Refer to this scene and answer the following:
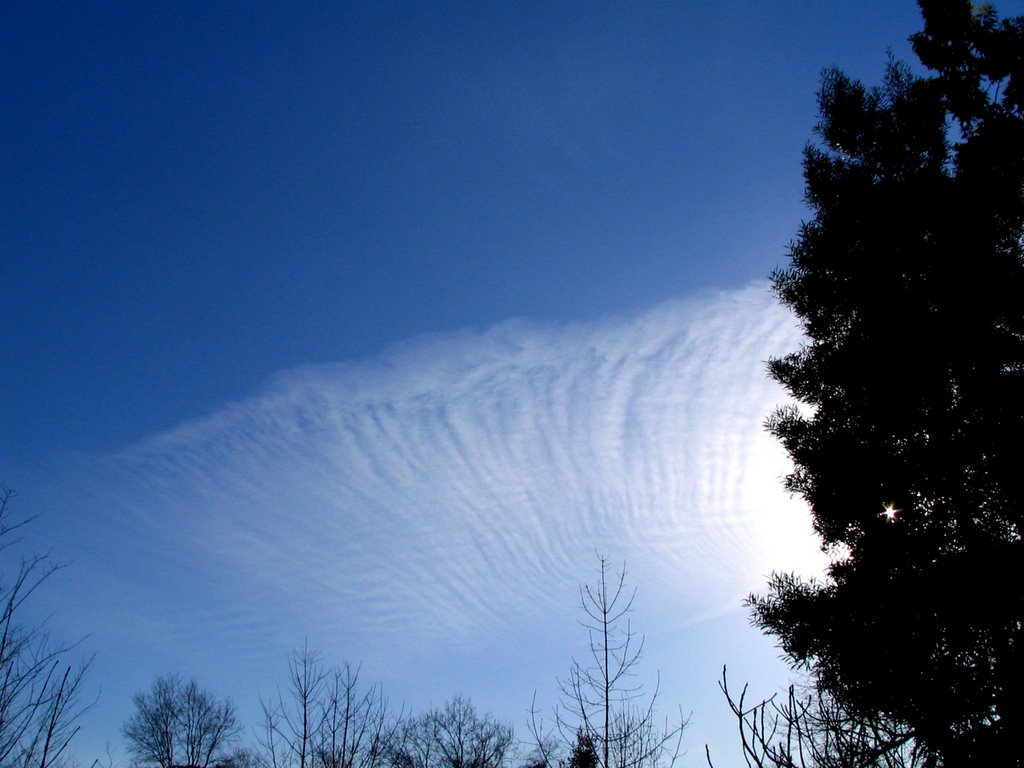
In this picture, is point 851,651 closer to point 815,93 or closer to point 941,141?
point 941,141

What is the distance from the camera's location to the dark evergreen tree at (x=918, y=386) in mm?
8086

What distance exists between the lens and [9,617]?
6.02 metres

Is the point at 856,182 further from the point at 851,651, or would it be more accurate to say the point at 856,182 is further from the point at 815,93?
the point at 851,651

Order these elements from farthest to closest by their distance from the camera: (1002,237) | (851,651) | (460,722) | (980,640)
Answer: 1. (460,722)
2. (1002,237)
3. (851,651)
4. (980,640)

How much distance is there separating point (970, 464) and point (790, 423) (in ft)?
8.35

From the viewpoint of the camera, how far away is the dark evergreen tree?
8086mm

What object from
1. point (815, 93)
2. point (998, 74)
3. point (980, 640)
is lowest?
point (980, 640)

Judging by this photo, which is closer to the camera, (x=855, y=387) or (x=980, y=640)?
(x=980, y=640)

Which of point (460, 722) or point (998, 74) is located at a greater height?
point (998, 74)

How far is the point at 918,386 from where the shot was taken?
9359 mm

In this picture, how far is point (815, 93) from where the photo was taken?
13164 millimetres

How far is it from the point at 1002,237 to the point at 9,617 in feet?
45.8

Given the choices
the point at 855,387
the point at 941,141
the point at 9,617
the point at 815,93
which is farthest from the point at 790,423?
the point at 9,617

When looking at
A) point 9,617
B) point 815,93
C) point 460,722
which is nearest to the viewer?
point 9,617
